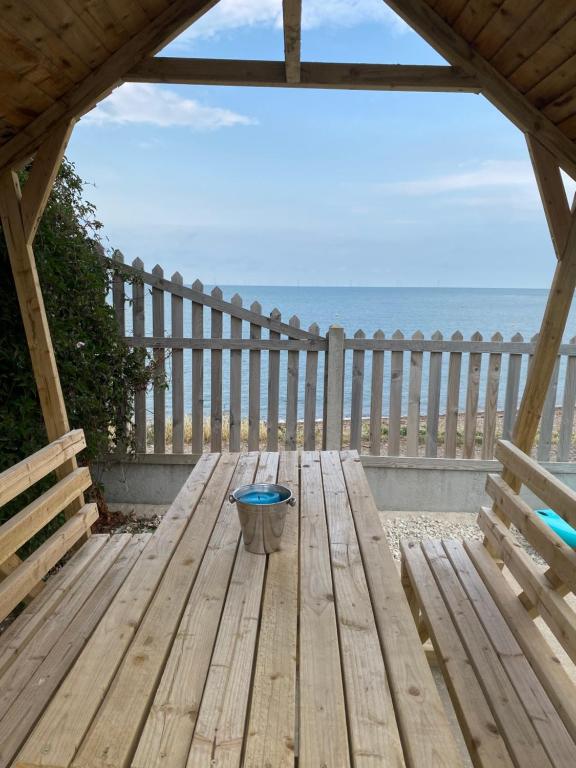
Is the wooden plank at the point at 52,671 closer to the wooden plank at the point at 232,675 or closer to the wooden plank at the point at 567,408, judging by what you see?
the wooden plank at the point at 232,675

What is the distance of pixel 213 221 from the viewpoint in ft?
166

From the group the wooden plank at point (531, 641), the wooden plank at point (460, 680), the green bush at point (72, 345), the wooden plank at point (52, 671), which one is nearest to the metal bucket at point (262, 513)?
the wooden plank at point (52, 671)

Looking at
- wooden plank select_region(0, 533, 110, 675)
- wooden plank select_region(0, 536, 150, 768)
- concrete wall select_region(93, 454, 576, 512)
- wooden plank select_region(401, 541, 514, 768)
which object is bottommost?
concrete wall select_region(93, 454, 576, 512)

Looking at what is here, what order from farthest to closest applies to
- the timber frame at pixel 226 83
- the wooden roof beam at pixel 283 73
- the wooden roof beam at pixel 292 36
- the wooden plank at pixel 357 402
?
1. the wooden plank at pixel 357 402
2. the wooden roof beam at pixel 283 73
3. the timber frame at pixel 226 83
4. the wooden roof beam at pixel 292 36

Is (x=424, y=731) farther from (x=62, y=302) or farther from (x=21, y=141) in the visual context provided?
(x=62, y=302)

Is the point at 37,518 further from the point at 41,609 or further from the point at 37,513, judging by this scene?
the point at 41,609

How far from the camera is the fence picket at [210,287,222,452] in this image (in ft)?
13.8

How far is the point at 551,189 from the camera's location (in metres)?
2.45

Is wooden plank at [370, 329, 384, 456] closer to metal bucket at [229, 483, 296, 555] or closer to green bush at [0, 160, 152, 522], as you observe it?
green bush at [0, 160, 152, 522]

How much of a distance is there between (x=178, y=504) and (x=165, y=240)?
46561 millimetres

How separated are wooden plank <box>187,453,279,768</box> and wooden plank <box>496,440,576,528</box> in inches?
41.2

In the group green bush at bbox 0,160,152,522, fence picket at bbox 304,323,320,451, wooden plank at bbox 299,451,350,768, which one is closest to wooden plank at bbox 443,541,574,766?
wooden plank at bbox 299,451,350,768

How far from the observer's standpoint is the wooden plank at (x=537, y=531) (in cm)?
183

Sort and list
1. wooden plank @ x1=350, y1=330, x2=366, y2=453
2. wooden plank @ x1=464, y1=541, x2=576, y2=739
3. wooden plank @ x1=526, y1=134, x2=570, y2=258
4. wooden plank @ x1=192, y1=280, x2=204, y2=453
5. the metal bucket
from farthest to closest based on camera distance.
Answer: wooden plank @ x1=350, y1=330, x2=366, y2=453 → wooden plank @ x1=192, y1=280, x2=204, y2=453 → wooden plank @ x1=526, y1=134, x2=570, y2=258 → the metal bucket → wooden plank @ x1=464, y1=541, x2=576, y2=739
